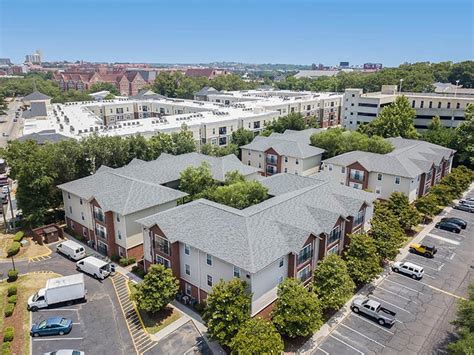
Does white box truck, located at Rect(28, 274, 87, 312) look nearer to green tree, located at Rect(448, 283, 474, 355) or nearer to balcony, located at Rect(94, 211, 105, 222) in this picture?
balcony, located at Rect(94, 211, 105, 222)

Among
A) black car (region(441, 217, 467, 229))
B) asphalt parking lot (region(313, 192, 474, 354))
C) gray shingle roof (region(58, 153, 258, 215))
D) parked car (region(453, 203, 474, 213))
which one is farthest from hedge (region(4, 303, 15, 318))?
parked car (region(453, 203, 474, 213))

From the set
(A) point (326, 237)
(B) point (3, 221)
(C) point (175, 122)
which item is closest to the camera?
(A) point (326, 237)

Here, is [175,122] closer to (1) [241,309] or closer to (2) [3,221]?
(2) [3,221]

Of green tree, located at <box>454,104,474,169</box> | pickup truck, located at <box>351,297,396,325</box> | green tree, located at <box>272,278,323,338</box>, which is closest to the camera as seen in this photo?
green tree, located at <box>272,278,323,338</box>

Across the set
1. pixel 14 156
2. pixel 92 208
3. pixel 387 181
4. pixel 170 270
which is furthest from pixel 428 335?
pixel 14 156

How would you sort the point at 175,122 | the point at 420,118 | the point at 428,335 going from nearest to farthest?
the point at 428,335, the point at 175,122, the point at 420,118

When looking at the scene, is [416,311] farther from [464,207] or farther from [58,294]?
[58,294]

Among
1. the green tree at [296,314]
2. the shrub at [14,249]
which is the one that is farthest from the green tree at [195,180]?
the green tree at [296,314]
